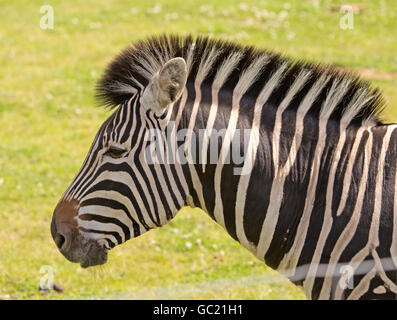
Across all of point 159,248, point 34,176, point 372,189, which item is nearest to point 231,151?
point 372,189

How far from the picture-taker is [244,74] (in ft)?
13.8

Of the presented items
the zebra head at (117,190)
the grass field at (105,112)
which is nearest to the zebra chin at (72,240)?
the zebra head at (117,190)

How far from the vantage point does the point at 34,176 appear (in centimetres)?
990

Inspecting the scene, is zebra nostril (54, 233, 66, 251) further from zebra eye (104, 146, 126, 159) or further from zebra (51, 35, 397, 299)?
zebra eye (104, 146, 126, 159)

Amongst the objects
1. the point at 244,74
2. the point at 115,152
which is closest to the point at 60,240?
the point at 115,152

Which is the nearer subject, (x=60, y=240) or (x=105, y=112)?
(x=60, y=240)

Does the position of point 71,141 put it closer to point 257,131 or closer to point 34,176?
point 34,176

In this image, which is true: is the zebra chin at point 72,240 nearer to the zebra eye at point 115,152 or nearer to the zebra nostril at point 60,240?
the zebra nostril at point 60,240

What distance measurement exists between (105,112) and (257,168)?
21.6 feet

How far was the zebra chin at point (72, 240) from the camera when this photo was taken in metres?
4.11

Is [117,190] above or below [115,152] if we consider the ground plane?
below

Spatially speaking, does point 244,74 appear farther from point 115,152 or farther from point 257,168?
point 115,152

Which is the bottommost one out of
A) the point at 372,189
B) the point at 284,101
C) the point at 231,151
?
the point at 372,189
